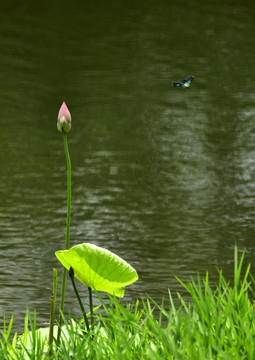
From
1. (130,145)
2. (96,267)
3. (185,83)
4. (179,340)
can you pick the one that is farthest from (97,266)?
(185,83)

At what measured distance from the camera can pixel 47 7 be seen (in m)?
5.63

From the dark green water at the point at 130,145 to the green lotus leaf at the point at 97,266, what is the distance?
642mm

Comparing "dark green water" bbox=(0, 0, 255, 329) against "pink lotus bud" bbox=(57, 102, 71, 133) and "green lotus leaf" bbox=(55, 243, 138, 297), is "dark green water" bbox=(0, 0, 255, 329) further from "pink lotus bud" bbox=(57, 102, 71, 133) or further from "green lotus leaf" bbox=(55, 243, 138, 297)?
"pink lotus bud" bbox=(57, 102, 71, 133)

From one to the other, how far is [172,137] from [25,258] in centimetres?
126

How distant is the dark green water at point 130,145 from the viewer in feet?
6.86

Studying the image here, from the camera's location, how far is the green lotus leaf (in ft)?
3.34

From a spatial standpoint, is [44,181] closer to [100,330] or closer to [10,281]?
[10,281]

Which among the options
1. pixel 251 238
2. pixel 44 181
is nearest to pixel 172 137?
pixel 44 181

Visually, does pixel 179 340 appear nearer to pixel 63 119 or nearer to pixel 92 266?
pixel 92 266

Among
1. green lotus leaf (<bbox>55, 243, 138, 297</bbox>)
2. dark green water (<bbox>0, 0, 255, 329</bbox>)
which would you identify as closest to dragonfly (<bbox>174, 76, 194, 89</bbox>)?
dark green water (<bbox>0, 0, 255, 329</bbox>)

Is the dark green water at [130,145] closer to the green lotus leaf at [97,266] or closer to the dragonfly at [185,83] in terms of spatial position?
the dragonfly at [185,83]

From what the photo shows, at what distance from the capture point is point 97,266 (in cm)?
104

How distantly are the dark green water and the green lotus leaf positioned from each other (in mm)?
642

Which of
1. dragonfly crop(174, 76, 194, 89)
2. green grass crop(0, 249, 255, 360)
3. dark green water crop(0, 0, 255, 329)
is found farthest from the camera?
dragonfly crop(174, 76, 194, 89)
